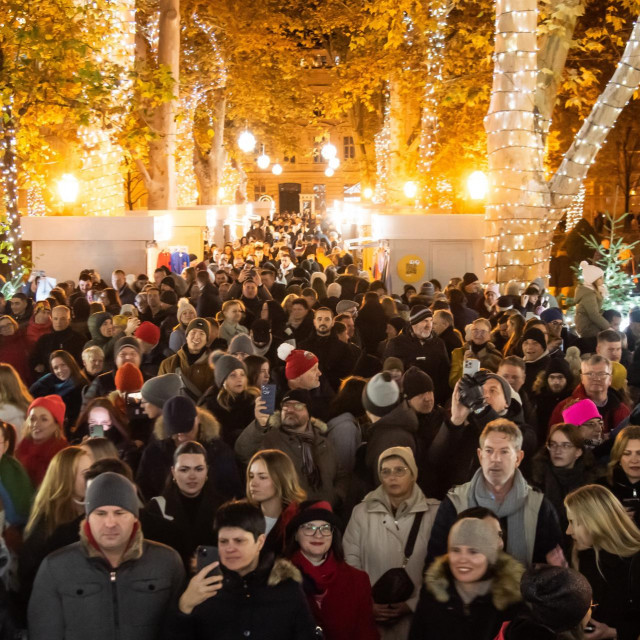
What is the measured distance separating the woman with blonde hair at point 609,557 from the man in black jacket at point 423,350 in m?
4.91

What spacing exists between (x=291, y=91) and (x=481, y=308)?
1212 inches

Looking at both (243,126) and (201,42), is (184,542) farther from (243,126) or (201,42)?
(243,126)

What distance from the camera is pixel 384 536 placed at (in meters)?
5.65

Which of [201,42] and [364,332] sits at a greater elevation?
[201,42]

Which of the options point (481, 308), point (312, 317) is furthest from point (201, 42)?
point (312, 317)

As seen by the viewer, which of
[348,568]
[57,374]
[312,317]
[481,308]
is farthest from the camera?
[481,308]

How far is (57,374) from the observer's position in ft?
29.4

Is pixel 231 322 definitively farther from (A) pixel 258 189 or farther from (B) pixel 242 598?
(A) pixel 258 189

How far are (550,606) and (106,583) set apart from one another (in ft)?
5.90

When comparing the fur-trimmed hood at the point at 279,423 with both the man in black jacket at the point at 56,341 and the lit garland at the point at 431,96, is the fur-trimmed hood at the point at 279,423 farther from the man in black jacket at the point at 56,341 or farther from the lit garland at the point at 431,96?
the lit garland at the point at 431,96

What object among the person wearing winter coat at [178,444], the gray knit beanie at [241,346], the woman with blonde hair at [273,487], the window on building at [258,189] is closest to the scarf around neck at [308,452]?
the person wearing winter coat at [178,444]

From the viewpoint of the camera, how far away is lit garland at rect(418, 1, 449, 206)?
2325cm

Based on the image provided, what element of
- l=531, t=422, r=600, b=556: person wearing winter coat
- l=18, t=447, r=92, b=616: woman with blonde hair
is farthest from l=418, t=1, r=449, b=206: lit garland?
l=18, t=447, r=92, b=616: woman with blonde hair

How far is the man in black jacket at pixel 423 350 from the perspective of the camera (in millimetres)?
10078
